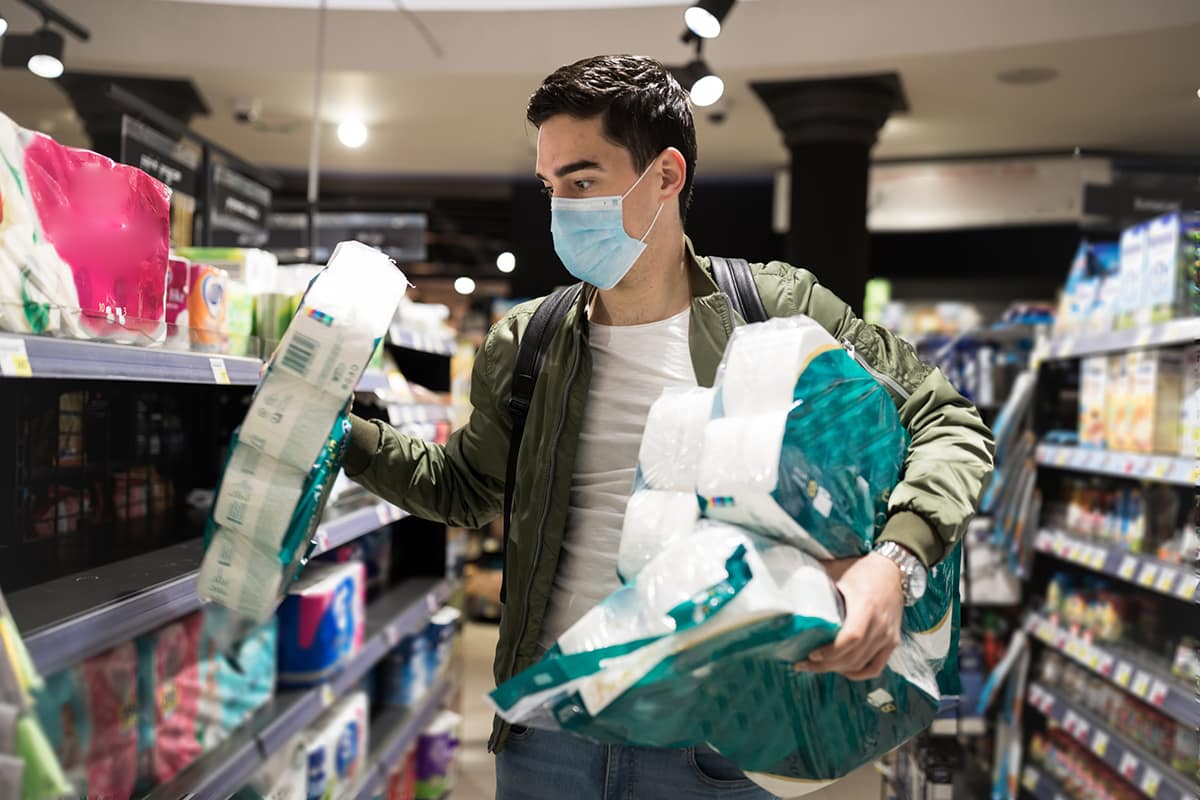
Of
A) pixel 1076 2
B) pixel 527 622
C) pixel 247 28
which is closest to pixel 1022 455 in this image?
pixel 1076 2

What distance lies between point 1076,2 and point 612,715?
5370 mm

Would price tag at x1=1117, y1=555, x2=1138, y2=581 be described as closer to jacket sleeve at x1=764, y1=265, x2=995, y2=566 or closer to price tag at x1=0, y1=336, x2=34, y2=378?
jacket sleeve at x1=764, y1=265, x2=995, y2=566

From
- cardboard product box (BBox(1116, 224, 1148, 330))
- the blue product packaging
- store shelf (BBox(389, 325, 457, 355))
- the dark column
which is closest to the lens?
the blue product packaging

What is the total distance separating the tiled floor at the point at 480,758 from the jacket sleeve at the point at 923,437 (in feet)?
4.92

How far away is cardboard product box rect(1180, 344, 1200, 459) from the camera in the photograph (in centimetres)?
315

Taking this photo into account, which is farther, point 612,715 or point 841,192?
point 841,192

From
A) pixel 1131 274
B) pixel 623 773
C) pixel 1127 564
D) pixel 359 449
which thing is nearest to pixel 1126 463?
pixel 1127 564

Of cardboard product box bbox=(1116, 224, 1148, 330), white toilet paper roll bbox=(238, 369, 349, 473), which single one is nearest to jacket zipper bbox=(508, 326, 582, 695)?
white toilet paper roll bbox=(238, 369, 349, 473)

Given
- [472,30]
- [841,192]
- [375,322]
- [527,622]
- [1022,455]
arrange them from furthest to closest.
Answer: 1. [841,192]
2. [472,30]
3. [1022,455]
4. [527,622]
5. [375,322]

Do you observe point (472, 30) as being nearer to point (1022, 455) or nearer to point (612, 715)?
point (1022, 455)

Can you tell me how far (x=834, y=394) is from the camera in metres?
1.20

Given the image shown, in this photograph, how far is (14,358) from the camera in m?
1.24

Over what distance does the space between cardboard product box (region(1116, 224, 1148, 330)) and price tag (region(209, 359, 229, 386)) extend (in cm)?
308

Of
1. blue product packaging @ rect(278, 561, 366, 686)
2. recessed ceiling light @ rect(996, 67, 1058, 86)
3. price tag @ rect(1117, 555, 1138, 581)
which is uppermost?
recessed ceiling light @ rect(996, 67, 1058, 86)
